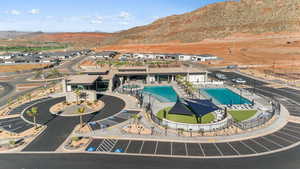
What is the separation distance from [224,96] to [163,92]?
18250 millimetres

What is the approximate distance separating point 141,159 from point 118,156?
3.55 meters

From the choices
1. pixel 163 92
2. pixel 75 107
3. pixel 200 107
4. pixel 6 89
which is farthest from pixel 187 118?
pixel 6 89

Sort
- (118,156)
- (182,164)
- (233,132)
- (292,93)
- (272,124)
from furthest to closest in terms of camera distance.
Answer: (292,93) → (272,124) → (233,132) → (118,156) → (182,164)

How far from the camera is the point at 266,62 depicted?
361ft

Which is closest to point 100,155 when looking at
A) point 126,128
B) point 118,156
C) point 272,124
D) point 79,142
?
point 118,156

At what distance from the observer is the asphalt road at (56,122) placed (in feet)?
107

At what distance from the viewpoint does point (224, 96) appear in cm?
5809

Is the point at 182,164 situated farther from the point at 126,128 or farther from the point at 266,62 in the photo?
the point at 266,62

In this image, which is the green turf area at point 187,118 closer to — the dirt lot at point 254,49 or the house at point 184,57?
the dirt lot at point 254,49

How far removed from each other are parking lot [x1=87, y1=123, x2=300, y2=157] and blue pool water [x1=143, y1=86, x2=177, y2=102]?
935 inches

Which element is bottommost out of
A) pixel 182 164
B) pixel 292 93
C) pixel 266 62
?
pixel 182 164

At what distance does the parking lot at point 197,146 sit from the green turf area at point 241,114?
7956 mm

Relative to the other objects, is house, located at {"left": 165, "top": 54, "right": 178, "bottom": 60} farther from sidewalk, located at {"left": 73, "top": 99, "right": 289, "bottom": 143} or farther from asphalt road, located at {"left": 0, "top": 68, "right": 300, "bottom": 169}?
asphalt road, located at {"left": 0, "top": 68, "right": 300, "bottom": 169}

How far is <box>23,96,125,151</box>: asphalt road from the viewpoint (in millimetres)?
32656
